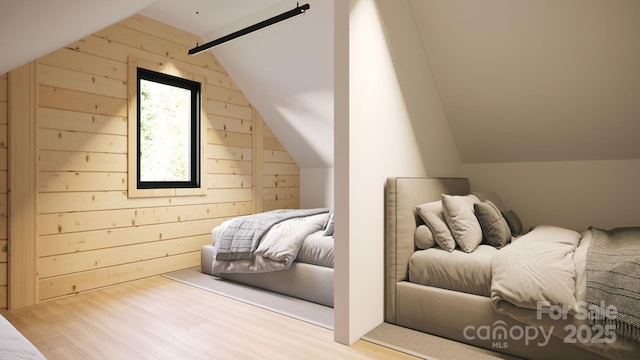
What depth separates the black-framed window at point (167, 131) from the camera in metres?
3.76

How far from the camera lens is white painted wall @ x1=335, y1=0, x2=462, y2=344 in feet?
7.29

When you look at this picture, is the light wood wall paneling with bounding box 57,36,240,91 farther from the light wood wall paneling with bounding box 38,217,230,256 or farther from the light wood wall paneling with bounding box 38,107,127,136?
the light wood wall paneling with bounding box 38,217,230,256

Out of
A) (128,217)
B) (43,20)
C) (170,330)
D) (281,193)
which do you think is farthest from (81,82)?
(281,193)

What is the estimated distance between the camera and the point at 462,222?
2510 millimetres

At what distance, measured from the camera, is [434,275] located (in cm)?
237

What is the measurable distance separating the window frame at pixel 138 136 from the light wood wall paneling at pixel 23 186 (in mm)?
760

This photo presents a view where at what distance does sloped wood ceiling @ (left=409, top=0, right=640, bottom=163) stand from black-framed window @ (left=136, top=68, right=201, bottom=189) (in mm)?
2585

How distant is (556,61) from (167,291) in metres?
3.65

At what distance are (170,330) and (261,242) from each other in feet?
3.48

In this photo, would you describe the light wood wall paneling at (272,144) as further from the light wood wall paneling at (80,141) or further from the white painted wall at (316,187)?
the light wood wall paneling at (80,141)

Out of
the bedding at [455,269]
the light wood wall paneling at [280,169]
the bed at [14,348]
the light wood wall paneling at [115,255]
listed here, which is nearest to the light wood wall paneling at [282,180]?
the light wood wall paneling at [280,169]

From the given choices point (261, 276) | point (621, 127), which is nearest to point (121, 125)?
point (261, 276)

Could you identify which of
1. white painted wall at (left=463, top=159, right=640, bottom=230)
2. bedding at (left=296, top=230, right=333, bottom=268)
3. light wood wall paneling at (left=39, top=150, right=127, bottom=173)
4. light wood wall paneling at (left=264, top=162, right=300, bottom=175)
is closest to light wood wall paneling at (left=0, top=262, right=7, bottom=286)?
light wood wall paneling at (left=39, top=150, right=127, bottom=173)

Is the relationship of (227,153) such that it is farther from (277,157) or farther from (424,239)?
(424,239)
